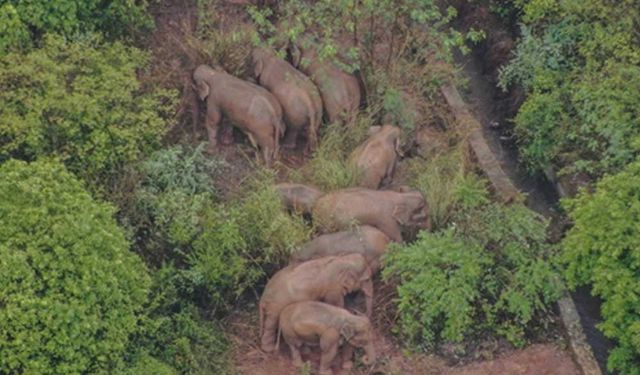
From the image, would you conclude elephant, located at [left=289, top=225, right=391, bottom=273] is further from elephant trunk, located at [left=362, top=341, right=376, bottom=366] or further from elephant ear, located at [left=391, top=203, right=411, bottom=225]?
elephant trunk, located at [left=362, top=341, right=376, bottom=366]

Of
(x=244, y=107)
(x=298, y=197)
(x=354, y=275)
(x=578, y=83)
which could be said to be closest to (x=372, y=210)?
(x=298, y=197)

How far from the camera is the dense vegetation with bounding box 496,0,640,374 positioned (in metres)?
9.57

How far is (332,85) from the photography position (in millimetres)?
12266

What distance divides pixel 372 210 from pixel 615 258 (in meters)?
2.59

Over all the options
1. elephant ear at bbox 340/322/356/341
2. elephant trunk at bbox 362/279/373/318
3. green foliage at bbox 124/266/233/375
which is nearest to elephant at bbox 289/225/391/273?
elephant trunk at bbox 362/279/373/318

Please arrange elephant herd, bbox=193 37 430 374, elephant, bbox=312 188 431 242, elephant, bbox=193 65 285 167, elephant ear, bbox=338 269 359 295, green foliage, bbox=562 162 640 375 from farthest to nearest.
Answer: elephant, bbox=193 65 285 167 < elephant, bbox=312 188 431 242 < elephant ear, bbox=338 269 359 295 < elephant herd, bbox=193 37 430 374 < green foliage, bbox=562 162 640 375

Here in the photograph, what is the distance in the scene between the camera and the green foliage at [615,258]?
31.0 ft

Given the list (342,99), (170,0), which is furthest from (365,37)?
(170,0)

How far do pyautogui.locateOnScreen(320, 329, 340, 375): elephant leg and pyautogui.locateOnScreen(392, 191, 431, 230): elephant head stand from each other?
173 cm

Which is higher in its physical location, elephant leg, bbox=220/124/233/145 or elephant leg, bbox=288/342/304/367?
elephant leg, bbox=220/124/233/145

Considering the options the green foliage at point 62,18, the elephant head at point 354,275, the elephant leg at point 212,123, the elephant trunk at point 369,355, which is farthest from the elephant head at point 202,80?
the elephant trunk at point 369,355

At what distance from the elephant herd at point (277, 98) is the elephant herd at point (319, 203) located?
0.5 inches

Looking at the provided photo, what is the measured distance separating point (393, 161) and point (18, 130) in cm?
415

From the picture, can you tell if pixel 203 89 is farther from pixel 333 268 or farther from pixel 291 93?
pixel 333 268
